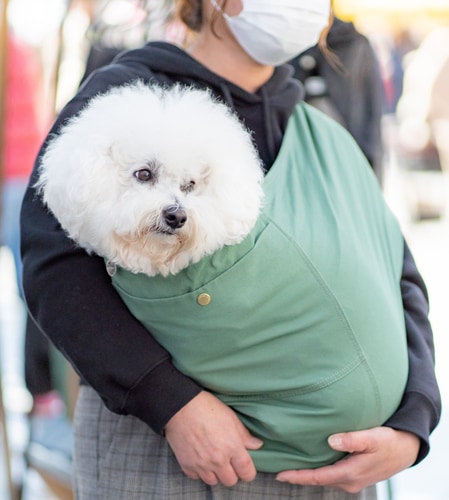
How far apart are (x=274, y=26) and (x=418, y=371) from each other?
0.70 metres

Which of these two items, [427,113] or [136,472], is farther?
[427,113]

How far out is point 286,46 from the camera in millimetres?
1578

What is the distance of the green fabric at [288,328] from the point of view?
1286 millimetres

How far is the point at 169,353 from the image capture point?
4.42 feet

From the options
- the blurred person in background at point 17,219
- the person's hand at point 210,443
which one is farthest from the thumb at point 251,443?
the blurred person in background at point 17,219

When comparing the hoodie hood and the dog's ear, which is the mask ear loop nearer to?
the hoodie hood

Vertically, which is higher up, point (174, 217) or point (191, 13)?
point (191, 13)

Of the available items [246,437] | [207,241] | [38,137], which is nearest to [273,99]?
[207,241]

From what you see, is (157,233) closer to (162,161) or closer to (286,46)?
(162,161)

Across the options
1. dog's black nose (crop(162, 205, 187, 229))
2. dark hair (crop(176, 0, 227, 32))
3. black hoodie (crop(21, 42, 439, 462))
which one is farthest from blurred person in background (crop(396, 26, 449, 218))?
dog's black nose (crop(162, 205, 187, 229))

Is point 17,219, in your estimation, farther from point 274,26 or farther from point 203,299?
point 203,299

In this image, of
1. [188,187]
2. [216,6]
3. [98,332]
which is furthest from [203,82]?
[98,332]

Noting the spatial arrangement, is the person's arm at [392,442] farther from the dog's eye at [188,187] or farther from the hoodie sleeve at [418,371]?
the dog's eye at [188,187]

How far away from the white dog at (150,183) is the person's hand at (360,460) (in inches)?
15.3
